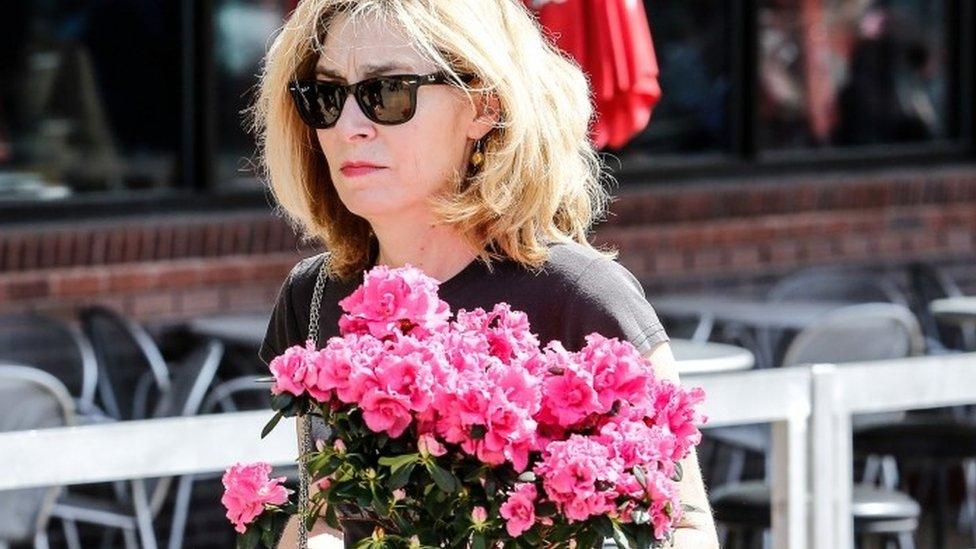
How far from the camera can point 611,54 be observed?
4.39 m

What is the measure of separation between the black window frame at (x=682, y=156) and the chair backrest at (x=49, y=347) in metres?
0.34

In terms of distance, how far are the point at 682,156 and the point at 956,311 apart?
5.06 feet

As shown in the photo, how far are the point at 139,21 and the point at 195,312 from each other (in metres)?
0.97

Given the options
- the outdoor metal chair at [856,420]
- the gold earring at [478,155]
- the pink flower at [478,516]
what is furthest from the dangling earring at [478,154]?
the outdoor metal chair at [856,420]

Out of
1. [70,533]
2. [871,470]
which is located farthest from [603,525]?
[871,470]

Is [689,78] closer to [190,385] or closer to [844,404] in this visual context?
[190,385]

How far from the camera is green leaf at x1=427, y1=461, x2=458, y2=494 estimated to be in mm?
1961

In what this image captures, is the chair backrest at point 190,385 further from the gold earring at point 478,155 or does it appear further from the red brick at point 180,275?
the gold earring at point 478,155

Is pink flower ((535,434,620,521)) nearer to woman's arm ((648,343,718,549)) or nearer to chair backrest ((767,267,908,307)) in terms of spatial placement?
woman's arm ((648,343,718,549))

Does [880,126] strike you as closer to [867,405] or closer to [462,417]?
[867,405]

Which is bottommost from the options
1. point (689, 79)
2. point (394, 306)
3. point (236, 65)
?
point (394, 306)

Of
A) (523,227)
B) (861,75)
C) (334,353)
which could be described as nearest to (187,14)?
(861,75)

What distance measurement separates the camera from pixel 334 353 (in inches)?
78.3

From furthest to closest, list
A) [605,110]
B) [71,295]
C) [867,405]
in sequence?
[71,295] → [605,110] → [867,405]
